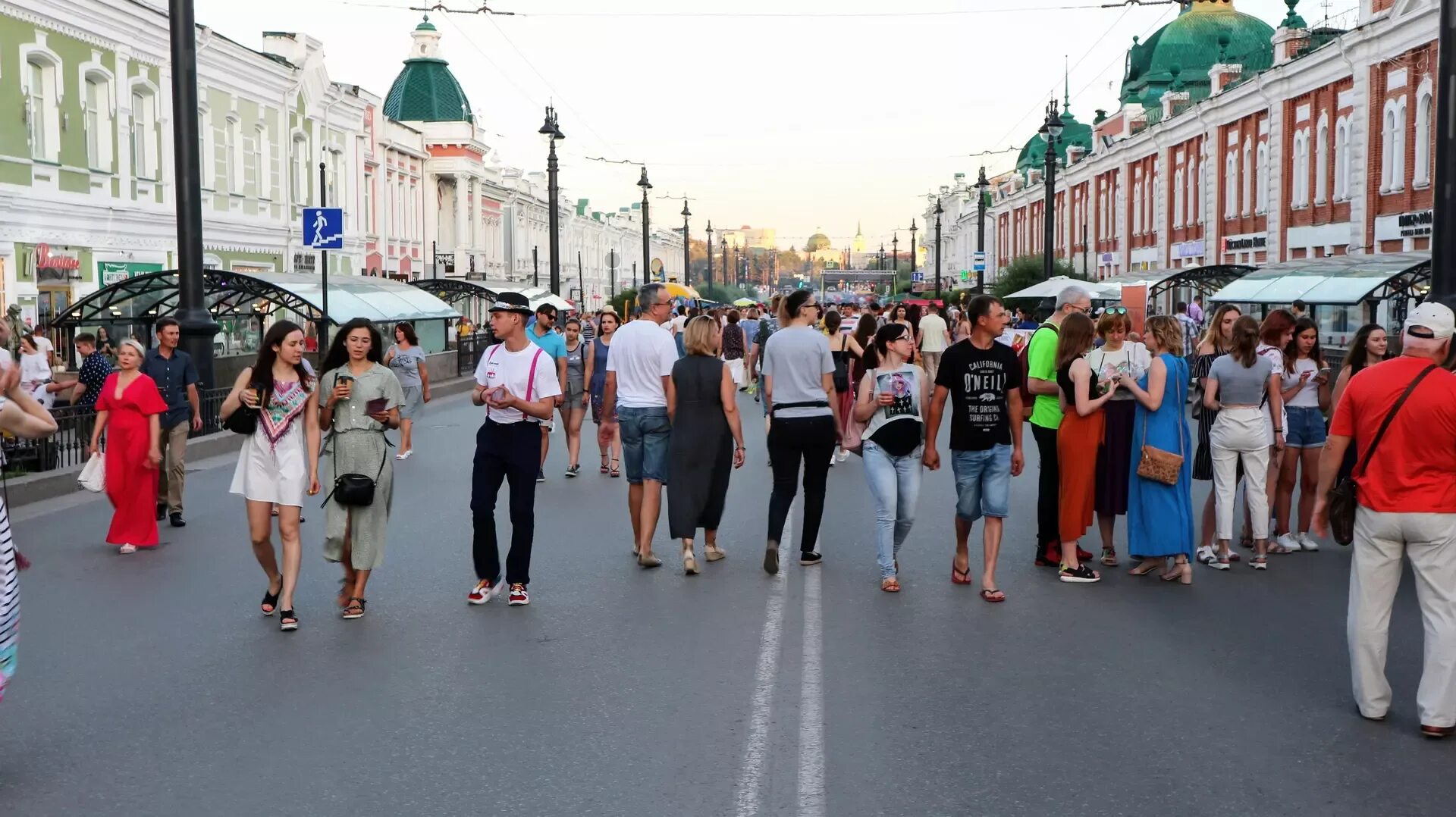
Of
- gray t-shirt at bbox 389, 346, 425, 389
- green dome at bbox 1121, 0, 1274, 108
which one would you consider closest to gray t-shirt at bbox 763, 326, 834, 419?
gray t-shirt at bbox 389, 346, 425, 389

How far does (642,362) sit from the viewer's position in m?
10.3

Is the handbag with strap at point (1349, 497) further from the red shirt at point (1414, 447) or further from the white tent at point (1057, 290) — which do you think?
the white tent at point (1057, 290)

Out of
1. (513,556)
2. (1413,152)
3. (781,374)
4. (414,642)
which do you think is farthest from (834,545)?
(1413,152)

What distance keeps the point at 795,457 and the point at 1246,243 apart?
136ft

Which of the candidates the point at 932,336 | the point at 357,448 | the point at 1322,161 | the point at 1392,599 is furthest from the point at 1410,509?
the point at 1322,161

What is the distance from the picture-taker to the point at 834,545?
11.2 meters

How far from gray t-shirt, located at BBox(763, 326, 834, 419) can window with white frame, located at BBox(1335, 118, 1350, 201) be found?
3288 cm

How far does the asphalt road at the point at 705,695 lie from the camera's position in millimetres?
5488

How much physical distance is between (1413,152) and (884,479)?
97.3 ft

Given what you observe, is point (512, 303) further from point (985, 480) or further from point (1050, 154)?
point (1050, 154)

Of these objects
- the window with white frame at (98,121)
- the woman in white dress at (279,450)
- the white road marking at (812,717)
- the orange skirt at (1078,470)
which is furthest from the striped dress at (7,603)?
the window with white frame at (98,121)

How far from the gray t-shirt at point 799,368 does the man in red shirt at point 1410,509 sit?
377 centimetres

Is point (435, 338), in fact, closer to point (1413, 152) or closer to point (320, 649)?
point (1413, 152)

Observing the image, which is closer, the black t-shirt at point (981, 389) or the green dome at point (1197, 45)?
the black t-shirt at point (981, 389)
